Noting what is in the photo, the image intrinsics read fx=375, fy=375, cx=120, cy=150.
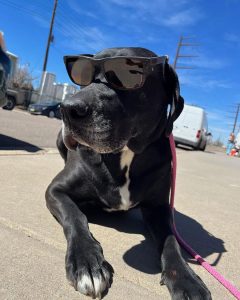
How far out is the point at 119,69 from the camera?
2.49 metres

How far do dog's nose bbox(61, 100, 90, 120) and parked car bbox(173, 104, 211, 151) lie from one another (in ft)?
58.8

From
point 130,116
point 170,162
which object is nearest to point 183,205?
point 170,162

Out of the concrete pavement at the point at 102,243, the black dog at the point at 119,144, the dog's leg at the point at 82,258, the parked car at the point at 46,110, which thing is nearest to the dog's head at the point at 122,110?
the black dog at the point at 119,144

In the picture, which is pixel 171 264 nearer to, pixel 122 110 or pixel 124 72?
pixel 122 110

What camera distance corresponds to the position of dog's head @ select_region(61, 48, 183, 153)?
2.17 m

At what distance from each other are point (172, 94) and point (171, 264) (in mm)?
1380

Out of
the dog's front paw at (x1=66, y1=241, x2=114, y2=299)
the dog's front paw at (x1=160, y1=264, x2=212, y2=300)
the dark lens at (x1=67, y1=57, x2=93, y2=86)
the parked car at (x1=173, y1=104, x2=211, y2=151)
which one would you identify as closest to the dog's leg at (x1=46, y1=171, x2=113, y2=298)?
the dog's front paw at (x1=66, y1=241, x2=114, y2=299)

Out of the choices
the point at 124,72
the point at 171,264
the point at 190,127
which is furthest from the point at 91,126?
the point at 190,127

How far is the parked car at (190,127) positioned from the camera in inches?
783

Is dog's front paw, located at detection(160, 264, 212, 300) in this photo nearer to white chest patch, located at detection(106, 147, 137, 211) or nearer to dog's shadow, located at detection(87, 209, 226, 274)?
dog's shadow, located at detection(87, 209, 226, 274)

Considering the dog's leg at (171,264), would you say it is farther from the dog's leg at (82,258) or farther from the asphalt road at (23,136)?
the asphalt road at (23,136)

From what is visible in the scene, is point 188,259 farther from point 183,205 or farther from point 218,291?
point 183,205

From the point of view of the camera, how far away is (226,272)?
92.2 inches

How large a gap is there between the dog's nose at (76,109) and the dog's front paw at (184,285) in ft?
3.17
